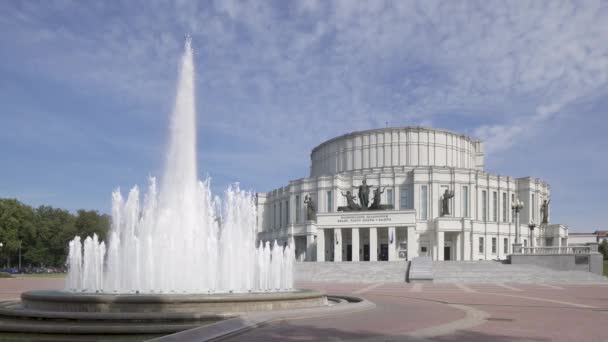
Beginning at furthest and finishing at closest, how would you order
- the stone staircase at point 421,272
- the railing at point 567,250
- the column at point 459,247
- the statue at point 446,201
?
the statue at point 446,201
the column at point 459,247
the railing at point 567,250
the stone staircase at point 421,272

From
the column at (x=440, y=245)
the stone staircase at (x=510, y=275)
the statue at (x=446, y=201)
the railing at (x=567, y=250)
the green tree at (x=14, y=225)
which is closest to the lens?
the stone staircase at (x=510, y=275)

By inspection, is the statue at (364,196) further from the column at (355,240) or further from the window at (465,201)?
the window at (465,201)

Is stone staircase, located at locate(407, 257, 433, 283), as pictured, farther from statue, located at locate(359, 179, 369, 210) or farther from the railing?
statue, located at locate(359, 179, 369, 210)

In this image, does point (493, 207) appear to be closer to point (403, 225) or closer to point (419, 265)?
point (403, 225)

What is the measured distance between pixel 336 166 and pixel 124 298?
61.2 metres

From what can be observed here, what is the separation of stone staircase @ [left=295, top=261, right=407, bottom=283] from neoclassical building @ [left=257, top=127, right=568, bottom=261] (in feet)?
36.7

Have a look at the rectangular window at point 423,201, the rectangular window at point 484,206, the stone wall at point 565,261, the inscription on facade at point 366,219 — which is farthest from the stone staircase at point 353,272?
the rectangular window at point 484,206

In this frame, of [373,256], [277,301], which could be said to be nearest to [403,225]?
[373,256]

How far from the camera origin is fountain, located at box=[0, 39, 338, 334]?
1263 centimetres

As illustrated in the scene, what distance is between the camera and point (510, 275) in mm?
38531

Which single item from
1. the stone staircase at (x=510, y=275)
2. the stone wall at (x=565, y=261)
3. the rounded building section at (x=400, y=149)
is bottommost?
the stone staircase at (x=510, y=275)

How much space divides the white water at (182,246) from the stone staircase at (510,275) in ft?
63.6

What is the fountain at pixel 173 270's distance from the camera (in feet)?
41.4

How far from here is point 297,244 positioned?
2660 inches
